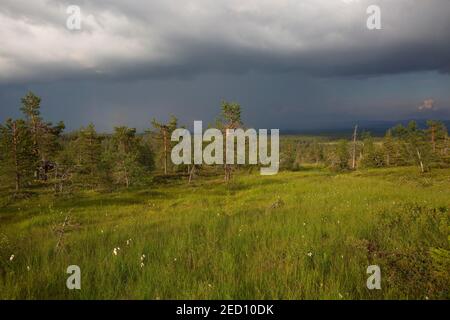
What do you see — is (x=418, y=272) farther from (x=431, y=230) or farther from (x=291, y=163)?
(x=291, y=163)

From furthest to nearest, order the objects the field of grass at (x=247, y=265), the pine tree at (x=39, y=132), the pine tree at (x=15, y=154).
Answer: the pine tree at (x=39, y=132) → the pine tree at (x=15, y=154) → the field of grass at (x=247, y=265)

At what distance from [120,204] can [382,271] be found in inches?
1136

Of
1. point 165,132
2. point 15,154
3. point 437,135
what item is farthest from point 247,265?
point 437,135

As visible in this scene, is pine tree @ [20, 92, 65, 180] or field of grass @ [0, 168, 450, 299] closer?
field of grass @ [0, 168, 450, 299]

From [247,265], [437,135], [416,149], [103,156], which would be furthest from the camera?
[437,135]

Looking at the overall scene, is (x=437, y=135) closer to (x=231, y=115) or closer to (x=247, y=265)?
(x=231, y=115)

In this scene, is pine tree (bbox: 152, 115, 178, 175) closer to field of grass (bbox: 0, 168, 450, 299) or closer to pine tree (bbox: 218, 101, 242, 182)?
pine tree (bbox: 218, 101, 242, 182)

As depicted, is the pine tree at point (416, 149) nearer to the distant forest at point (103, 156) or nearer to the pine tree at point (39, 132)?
the distant forest at point (103, 156)

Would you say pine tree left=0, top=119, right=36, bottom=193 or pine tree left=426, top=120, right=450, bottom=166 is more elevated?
pine tree left=426, top=120, right=450, bottom=166

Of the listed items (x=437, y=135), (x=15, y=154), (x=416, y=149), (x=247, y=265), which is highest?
(x=437, y=135)

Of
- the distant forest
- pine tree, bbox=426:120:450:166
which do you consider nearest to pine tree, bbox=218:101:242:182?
the distant forest

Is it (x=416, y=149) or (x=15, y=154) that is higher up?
(x=416, y=149)

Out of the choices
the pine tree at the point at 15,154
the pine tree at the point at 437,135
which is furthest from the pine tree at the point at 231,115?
the pine tree at the point at 437,135
